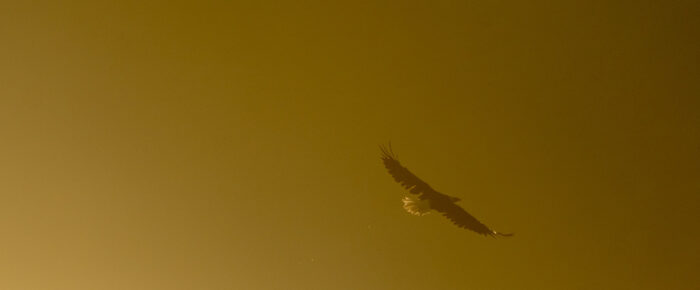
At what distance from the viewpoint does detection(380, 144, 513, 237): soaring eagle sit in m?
0.96

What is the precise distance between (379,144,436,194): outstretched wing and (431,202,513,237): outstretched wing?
32mm

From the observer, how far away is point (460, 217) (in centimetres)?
97

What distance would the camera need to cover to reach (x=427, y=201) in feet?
3.17

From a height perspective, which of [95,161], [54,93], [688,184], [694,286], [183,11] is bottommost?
[694,286]

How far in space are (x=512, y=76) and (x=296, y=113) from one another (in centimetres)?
37

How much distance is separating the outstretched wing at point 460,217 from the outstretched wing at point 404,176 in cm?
3

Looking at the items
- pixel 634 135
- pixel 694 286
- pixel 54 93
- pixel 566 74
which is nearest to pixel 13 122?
pixel 54 93

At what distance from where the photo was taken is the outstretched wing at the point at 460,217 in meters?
0.96

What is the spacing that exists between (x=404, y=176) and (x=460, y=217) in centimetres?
12

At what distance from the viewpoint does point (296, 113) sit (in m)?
0.98

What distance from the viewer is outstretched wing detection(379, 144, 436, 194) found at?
968mm

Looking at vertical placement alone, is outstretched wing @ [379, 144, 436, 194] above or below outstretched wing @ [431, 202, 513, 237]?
above

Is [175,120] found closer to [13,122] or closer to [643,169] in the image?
[13,122]

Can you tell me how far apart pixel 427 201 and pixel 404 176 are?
0.06 meters
